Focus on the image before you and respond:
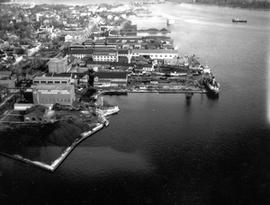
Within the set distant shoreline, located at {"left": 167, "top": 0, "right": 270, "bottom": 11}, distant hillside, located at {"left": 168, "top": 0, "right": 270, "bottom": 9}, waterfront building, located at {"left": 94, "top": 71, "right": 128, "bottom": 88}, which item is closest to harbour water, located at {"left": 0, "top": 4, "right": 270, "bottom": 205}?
waterfront building, located at {"left": 94, "top": 71, "right": 128, "bottom": 88}

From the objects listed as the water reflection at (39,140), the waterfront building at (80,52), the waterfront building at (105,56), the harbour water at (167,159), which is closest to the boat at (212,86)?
the harbour water at (167,159)

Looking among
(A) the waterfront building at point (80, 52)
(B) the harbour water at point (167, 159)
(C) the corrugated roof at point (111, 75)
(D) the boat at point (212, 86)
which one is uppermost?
(A) the waterfront building at point (80, 52)

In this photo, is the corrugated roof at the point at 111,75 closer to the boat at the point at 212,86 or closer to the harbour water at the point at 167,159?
the harbour water at the point at 167,159

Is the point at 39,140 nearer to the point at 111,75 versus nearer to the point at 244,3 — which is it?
the point at 111,75

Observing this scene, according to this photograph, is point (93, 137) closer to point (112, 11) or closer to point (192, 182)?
point (192, 182)

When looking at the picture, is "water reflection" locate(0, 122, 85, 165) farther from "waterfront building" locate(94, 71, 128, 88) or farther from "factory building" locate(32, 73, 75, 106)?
"waterfront building" locate(94, 71, 128, 88)

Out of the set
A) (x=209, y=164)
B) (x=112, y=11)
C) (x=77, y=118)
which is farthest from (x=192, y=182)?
(x=112, y=11)

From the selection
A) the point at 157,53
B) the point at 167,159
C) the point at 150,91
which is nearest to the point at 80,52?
the point at 157,53
